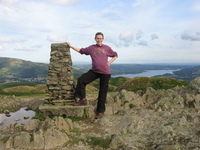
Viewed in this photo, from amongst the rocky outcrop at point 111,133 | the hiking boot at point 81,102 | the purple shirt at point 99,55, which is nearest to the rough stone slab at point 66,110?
the hiking boot at point 81,102

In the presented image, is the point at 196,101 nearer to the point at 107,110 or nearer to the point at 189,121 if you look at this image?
the point at 189,121

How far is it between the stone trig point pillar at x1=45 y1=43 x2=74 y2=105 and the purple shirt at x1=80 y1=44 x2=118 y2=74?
93.5 inches

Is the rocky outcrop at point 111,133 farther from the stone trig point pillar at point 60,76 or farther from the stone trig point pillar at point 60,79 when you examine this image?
the stone trig point pillar at point 60,76

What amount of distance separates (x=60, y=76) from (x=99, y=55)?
146 inches

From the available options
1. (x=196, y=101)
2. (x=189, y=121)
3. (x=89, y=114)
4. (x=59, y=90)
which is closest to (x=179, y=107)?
(x=196, y=101)

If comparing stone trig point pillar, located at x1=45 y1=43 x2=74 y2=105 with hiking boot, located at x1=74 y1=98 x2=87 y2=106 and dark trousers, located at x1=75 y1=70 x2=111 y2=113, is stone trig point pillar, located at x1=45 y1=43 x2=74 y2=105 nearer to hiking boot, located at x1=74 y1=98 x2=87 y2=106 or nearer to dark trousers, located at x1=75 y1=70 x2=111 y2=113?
hiking boot, located at x1=74 y1=98 x2=87 y2=106

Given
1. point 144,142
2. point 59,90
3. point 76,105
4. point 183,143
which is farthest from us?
point 59,90

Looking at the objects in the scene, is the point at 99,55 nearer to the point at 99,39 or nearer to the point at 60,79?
the point at 99,39

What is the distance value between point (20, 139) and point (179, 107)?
455 inches

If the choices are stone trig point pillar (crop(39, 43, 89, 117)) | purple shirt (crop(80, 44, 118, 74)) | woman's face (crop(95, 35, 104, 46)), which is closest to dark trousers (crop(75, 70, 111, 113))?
purple shirt (crop(80, 44, 118, 74))

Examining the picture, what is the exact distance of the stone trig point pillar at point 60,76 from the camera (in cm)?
1229

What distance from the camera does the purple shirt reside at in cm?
1018

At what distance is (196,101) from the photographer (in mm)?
14273

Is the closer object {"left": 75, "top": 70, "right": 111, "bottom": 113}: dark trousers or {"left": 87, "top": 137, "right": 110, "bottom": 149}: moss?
{"left": 87, "top": 137, "right": 110, "bottom": 149}: moss
